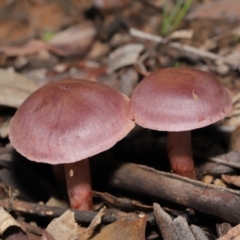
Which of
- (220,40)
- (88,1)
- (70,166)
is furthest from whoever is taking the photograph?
(88,1)

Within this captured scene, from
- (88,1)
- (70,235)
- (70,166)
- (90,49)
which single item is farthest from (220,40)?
(70,235)

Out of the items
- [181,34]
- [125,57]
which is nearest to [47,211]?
[125,57]

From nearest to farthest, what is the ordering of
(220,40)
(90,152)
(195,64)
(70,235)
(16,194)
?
1. (90,152)
2. (70,235)
3. (16,194)
4. (195,64)
5. (220,40)

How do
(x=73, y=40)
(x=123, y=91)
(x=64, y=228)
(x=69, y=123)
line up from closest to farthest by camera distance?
(x=69, y=123) < (x=64, y=228) < (x=123, y=91) < (x=73, y=40)

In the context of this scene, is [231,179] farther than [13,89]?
No

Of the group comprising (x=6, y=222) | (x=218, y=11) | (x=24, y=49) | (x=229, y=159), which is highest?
(x=218, y=11)

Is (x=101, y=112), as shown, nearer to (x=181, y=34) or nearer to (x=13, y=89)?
(x=13, y=89)

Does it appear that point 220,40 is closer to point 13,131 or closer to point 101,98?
point 101,98

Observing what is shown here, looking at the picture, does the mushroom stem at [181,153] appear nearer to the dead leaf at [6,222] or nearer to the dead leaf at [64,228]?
the dead leaf at [64,228]
